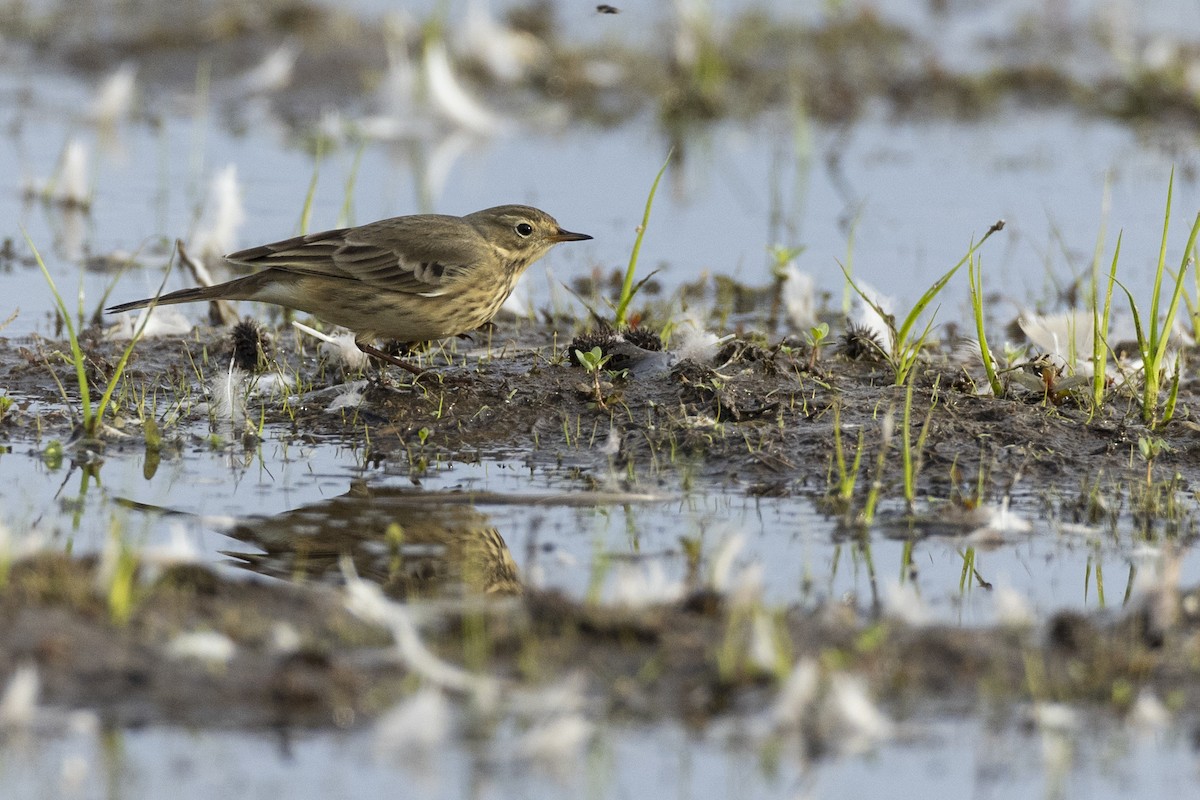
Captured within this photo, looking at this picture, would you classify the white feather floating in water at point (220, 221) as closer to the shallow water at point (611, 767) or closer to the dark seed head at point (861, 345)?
the dark seed head at point (861, 345)

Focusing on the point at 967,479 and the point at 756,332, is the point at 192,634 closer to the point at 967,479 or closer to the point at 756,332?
the point at 967,479

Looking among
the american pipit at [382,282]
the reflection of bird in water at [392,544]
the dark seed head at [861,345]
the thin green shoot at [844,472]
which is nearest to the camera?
Answer: the reflection of bird in water at [392,544]

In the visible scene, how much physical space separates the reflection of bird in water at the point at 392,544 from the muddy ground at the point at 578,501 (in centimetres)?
1

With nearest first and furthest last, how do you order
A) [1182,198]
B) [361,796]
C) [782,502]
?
[361,796] < [782,502] < [1182,198]

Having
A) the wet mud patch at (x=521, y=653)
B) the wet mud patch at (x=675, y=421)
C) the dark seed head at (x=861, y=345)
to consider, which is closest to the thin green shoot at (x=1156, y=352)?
the wet mud patch at (x=675, y=421)

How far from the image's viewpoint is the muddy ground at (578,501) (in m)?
5.15

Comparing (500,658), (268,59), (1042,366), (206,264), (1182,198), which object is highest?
(268,59)

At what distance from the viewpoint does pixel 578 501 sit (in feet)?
22.9

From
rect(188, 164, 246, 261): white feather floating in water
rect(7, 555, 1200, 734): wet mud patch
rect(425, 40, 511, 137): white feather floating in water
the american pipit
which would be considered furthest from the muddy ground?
rect(425, 40, 511, 137): white feather floating in water

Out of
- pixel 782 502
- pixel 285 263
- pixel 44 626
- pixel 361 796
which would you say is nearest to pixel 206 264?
pixel 285 263

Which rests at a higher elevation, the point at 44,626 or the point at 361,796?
the point at 44,626

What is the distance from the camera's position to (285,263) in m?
8.57

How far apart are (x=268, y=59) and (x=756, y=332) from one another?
9475mm

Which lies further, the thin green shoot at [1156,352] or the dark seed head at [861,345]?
the dark seed head at [861,345]
